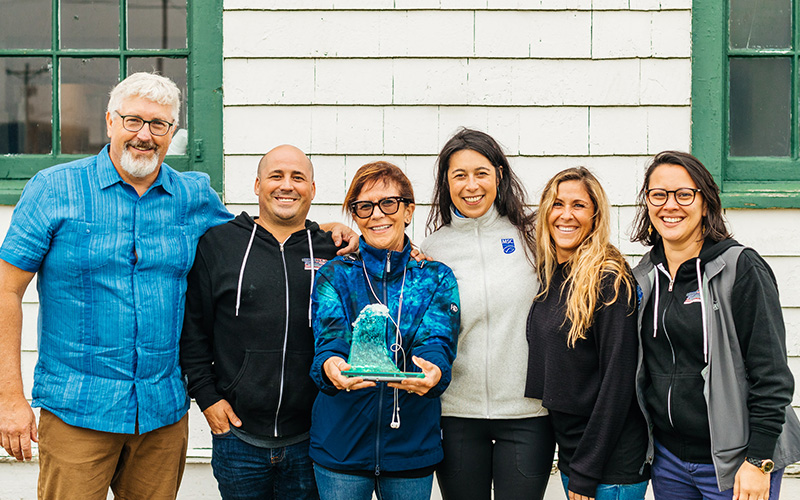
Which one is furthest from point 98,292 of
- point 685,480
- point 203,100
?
point 685,480

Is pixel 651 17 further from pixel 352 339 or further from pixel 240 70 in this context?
pixel 352 339

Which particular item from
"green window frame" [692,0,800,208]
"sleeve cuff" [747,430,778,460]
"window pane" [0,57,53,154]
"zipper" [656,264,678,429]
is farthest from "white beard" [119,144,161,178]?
"green window frame" [692,0,800,208]

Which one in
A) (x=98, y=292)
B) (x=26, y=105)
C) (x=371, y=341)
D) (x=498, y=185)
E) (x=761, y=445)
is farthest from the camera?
(x=26, y=105)

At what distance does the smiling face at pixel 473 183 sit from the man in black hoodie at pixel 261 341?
0.62m

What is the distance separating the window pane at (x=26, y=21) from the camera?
426cm

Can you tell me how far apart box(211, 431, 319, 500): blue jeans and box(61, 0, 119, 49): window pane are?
110 inches

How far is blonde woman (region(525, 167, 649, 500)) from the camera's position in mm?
2479

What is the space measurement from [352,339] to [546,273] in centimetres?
83

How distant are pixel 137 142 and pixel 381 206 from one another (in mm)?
1011

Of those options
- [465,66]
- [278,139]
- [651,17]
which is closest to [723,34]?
[651,17]

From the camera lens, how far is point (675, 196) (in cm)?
255

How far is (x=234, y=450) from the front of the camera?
2.79m

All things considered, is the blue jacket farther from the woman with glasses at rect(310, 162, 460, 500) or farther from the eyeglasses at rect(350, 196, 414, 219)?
the eyeglasses at rect(350, 196, 414, 219)

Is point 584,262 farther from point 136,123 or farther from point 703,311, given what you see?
point 136,123
